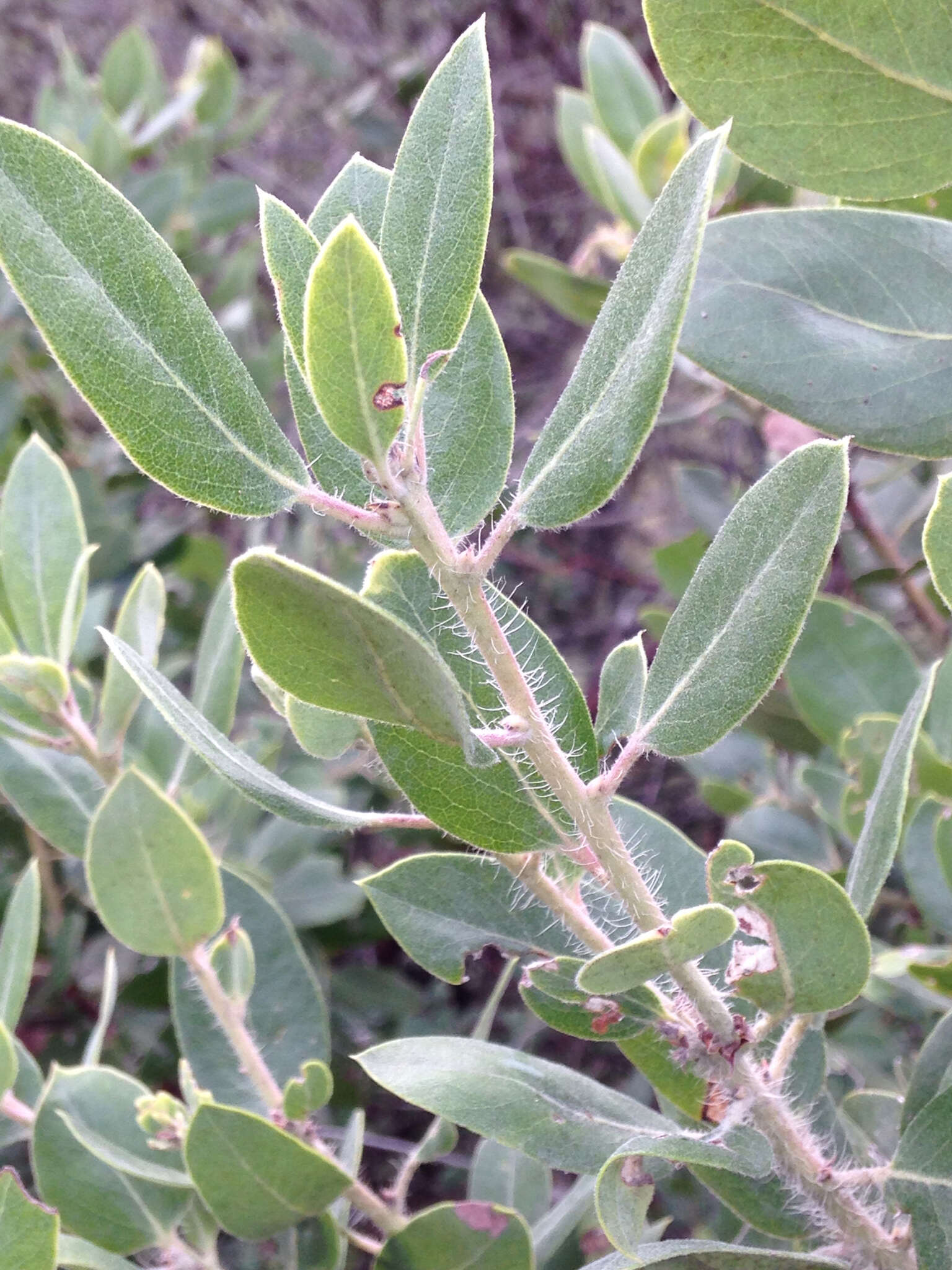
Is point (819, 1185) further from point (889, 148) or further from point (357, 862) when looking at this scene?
point (357, 862)

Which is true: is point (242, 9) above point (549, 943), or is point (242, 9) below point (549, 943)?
above

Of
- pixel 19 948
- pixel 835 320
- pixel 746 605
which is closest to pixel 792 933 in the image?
pixel 746 605

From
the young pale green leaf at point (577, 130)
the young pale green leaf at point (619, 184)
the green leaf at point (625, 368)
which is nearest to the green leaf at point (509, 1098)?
the green leaf at point (625, 368)

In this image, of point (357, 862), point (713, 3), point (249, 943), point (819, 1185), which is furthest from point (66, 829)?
point (357, 862)

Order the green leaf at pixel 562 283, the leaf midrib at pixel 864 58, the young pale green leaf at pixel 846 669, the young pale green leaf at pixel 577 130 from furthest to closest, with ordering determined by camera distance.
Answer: the young pale green leaf at pixel 577 130 < the green leaf at pixel 562 283 < the young pale green leaf at pixel 846 669 < the leaf midrib at pixel 864 58

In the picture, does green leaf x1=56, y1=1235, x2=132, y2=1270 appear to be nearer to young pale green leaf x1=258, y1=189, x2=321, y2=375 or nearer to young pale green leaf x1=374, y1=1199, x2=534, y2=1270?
young pale green leaf x1=374, y1=1199, x2=534, y2=1270

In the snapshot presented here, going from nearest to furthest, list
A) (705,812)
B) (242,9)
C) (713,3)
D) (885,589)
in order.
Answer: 1. (713,3)
2. (885,589)
3. (705,812)
4. (242,9)

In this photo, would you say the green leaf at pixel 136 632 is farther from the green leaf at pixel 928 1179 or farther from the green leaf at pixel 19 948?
the green leaf at pixel 928 1179
